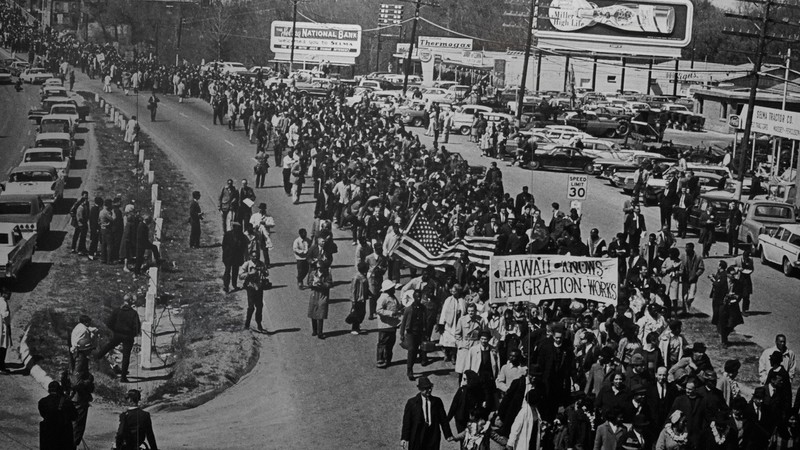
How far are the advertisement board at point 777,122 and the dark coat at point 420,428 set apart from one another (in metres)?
30.9

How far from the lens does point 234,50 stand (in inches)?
4149

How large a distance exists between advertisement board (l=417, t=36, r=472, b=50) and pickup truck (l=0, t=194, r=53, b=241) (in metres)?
58.5

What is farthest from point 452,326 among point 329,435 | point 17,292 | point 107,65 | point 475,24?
point 475,24

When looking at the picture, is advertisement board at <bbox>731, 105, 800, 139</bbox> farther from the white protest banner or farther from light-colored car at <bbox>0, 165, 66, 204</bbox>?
the white protest banner

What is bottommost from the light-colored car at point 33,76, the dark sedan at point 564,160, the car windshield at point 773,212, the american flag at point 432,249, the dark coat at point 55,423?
the dark coat at point 55,423

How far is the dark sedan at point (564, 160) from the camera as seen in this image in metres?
46.9

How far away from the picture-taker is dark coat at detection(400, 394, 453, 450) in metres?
14.5

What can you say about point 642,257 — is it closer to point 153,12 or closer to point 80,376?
point 80,376

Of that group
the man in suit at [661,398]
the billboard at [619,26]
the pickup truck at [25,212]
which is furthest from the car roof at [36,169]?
the billboard at [619,26]

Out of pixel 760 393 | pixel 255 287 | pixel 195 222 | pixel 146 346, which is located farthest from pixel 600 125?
pixel 760 393

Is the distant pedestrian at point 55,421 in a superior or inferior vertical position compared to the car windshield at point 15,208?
inferior

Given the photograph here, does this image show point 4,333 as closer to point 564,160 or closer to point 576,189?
point 576,189

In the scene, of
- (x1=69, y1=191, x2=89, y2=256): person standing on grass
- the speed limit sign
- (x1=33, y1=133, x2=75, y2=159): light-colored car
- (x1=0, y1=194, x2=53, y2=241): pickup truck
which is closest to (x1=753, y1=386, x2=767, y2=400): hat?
the speed limit sign

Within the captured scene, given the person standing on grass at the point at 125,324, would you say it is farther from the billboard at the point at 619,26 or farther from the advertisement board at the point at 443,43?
the advertisement board at the point at 443,43
